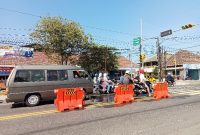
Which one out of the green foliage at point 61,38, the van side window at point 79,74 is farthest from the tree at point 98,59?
the van side window at point 79,74

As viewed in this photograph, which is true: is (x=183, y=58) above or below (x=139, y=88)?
above

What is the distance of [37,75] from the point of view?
16312 millimetres

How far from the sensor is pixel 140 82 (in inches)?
754

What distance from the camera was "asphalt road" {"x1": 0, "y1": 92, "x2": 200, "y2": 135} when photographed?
28.8 feet

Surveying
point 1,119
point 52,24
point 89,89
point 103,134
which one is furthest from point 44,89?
point 52,24

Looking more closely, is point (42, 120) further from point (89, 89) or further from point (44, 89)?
point (89, 89)

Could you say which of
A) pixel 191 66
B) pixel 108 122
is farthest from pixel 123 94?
pixel 191 66

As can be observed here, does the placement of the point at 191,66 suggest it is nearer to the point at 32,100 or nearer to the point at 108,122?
the point at 32,100

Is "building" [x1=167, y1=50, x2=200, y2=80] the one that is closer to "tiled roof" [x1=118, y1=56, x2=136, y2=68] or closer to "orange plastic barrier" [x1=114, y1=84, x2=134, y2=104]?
"tiled roof" [x1=118, y1=56, x2=136, y2=68]

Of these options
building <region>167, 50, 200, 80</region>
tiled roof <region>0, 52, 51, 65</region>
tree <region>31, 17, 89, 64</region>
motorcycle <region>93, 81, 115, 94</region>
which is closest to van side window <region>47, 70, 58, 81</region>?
motorcycle <region>93, 81, 115, 94</region>

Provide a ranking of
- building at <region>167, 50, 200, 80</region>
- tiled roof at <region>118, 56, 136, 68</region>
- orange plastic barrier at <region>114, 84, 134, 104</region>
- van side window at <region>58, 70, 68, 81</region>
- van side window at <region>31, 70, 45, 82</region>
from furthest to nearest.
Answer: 1. building at <region>167, 50, 200, 80</region>
2. tiled roof at <region>118, 56, 136, 68</region>
3. van side window at <region>58, 70, 68, 81</region>
4. van side window at <region>31, 70, 45, 82</region>
5. orange plastic barrier at <region>114, 84, 134, 104</region>

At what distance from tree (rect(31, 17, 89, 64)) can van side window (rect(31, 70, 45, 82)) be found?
14730 mm

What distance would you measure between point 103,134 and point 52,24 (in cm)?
2378

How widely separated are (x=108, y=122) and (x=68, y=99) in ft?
12.9
